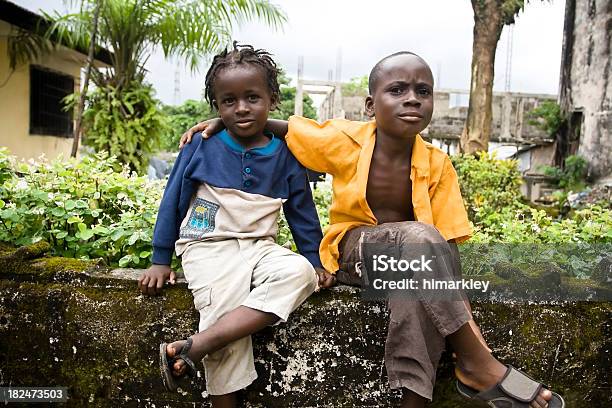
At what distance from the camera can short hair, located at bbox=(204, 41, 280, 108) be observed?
2.17m

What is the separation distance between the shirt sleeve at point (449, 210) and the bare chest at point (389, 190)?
11 cm

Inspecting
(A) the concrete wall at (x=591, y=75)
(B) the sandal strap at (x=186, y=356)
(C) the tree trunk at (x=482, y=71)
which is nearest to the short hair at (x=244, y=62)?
(B) the sandal strap at (x=186, y=356)

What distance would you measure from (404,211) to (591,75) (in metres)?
11.7

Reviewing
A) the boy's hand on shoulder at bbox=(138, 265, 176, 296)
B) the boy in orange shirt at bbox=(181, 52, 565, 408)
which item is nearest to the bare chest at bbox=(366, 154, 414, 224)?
the boy in orange shirt at bbox=(181, 52, 565, 408)

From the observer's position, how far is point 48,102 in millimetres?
9398

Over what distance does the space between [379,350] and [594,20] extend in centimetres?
1221

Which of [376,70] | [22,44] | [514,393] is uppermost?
[22,44]

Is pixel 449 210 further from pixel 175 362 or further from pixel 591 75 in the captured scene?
pixel 591 75

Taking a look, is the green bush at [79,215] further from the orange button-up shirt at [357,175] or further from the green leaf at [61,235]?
the orange button-up shirt at [357,175]

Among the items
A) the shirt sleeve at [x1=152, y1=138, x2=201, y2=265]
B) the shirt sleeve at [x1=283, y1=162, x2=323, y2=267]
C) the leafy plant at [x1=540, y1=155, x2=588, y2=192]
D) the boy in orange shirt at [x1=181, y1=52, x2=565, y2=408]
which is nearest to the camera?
the boy in orange shirt at [x1=181, y1=52, x2=565, y2=408]

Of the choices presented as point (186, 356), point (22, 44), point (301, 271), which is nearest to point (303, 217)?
point (301, 271)

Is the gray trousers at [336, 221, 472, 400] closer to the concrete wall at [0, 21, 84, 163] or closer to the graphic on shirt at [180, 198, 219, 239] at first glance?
the graphic on shirt at [180, 198, 219, 239]

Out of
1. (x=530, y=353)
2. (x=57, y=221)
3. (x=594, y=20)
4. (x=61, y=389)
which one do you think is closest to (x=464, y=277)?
(x=530, y=353)

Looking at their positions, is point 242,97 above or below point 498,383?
above
